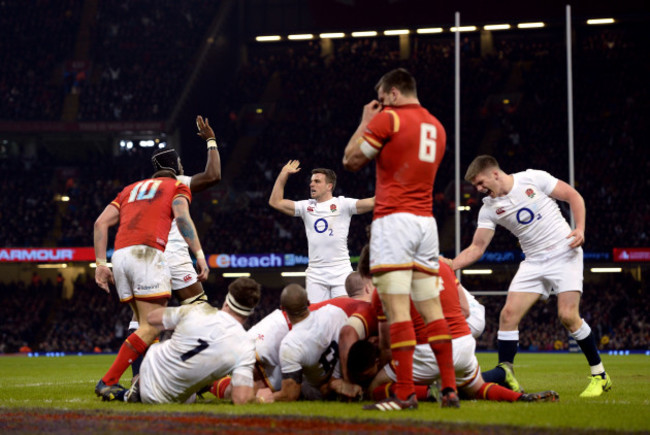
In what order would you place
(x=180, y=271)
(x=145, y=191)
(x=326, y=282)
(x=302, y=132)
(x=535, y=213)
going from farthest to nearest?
(x=302, y=132)
(x=326, y=282)
(x=180, y=271)
(x=535, y=213)
(x=145, y=191)

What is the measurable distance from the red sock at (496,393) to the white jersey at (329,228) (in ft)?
12.0

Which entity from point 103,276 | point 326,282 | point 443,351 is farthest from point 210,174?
point 443,351

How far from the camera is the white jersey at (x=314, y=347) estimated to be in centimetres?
699

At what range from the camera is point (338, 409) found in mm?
6305

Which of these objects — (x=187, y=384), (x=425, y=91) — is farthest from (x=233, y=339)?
(x=425, y=91)

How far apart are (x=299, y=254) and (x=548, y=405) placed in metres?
25.8

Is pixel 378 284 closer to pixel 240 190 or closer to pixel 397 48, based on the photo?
pixel 240 190

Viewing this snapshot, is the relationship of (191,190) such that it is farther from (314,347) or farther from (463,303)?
(463,303)

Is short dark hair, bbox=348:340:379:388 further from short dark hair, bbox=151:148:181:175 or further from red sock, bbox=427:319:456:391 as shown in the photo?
short dark hair, bbox=151:148:181:175

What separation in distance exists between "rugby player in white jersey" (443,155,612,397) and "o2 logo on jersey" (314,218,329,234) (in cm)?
224

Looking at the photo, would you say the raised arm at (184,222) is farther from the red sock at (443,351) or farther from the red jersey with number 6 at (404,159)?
the red sock at (443,351)

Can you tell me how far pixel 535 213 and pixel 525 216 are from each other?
11 centimetres

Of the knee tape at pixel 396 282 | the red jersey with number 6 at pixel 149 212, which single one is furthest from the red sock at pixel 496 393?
the red jersey with number 6 at pixel 149 212

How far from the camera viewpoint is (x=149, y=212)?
25.9 feet
